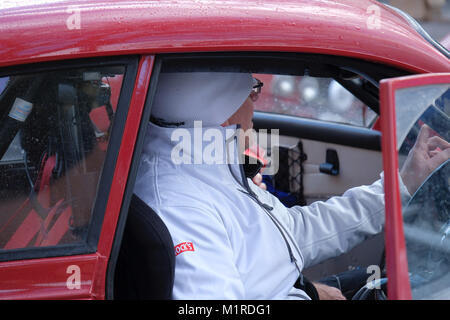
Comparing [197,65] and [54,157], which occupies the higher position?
[197,65]

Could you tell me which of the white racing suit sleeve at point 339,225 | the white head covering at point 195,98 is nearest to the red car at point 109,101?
the white head covering at point 195,98

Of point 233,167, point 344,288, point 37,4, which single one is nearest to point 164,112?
point 233,167

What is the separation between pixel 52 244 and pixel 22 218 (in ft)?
0.33

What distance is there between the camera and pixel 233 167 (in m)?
1.74

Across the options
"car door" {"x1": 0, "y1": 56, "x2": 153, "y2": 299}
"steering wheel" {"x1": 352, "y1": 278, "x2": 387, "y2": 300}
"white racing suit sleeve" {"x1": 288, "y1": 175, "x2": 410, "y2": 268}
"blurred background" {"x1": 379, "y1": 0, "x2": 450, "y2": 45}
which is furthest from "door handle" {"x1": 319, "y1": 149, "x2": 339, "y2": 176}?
"blurred background" {"x1": 379, "y1": 0, "x2": 450, "y2": 45}

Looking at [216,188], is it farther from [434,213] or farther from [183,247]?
[434,213]

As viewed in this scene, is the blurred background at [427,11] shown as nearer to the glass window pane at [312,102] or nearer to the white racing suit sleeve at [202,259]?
the glass window pane at [312,102]

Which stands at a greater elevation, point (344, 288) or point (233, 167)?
point (233, 167)

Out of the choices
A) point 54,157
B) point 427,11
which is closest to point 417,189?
point 54,157

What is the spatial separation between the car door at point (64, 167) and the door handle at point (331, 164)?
1986 millimetres

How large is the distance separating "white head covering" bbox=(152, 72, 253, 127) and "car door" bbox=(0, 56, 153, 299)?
0.81 feet

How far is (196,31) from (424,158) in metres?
0.78

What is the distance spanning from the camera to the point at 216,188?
1687mm
